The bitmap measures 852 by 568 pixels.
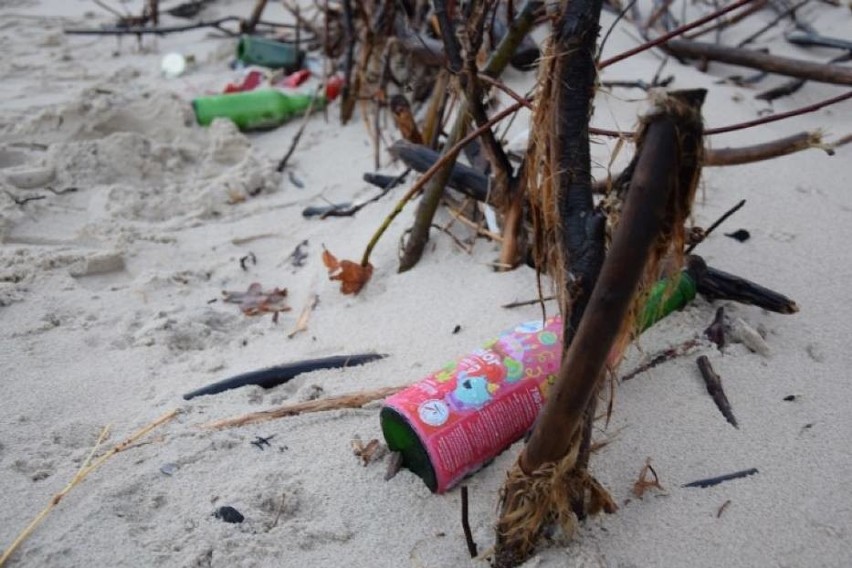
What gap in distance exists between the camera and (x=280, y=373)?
1.43 metres

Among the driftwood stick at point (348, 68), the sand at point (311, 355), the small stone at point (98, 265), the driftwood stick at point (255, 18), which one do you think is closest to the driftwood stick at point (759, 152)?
the sand at point (311, 355)

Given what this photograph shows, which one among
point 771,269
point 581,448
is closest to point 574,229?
point 581,448

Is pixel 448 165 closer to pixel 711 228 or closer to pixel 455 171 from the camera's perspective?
pixel 455 171

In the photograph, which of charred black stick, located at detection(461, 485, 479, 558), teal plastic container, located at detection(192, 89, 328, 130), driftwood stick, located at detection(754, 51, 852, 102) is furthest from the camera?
teal plastic container, located at detection(192, 89, 328, 130)

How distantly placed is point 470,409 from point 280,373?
50 centimetres

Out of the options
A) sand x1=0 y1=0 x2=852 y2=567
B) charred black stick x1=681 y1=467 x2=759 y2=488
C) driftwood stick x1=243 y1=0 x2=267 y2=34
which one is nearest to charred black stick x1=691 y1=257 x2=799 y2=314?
sand x1=0 y1=0 x2=852 y2=567

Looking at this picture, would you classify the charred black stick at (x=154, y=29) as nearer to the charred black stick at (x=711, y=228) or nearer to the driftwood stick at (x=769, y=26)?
the driftwood stick at (x=769, y=26)

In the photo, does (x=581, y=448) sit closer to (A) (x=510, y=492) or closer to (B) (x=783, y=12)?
(A) (x=510, y=492)

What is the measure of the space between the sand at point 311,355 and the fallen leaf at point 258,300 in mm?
29

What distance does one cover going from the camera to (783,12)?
10.4 ft

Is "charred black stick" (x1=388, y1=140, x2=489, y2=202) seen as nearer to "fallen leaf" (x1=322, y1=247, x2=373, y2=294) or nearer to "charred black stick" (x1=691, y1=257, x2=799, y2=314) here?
"fallen leaf" (x1=322, y1=247, x2=373, y2=294)

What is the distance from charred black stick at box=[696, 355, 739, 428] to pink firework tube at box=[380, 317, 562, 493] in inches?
12.6

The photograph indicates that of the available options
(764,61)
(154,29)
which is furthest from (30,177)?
(764,61)

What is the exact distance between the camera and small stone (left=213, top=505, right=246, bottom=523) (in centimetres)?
108
